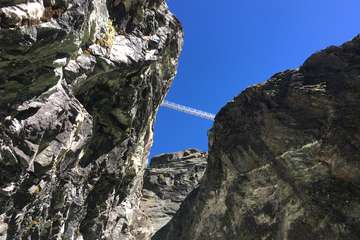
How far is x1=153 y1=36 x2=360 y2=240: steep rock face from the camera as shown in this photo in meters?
29.7

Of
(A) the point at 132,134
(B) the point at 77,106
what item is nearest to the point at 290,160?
(A) the point at 132,134

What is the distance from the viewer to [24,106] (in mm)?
20312

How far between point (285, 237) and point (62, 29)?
20070 mm

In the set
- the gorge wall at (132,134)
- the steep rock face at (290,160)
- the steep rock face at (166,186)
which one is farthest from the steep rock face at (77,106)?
the steep rock face at (166,186)

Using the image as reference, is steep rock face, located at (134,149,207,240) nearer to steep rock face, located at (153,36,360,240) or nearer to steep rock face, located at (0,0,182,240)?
steep rock face, located at (0,0,182,240)

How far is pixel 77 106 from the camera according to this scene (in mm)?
24219

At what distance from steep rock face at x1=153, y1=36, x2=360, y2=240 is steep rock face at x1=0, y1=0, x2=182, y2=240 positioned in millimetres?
7832

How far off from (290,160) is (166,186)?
31.5 m

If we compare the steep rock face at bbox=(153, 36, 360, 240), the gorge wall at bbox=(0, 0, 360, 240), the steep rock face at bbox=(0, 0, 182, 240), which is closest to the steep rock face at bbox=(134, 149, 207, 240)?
the gorge wall at bbox=(0, 0, 360, 240)

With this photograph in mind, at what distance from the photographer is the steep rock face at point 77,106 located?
758 inches

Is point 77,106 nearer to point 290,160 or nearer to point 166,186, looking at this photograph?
point 290,160

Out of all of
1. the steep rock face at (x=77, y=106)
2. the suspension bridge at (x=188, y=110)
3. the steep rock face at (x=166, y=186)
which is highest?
the suspension bridge at (x=188, y=110)

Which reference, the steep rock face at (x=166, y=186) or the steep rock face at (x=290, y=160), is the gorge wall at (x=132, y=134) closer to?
the steep rock face at (x=290, y=160)

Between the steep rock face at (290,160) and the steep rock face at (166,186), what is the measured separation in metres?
14.0
